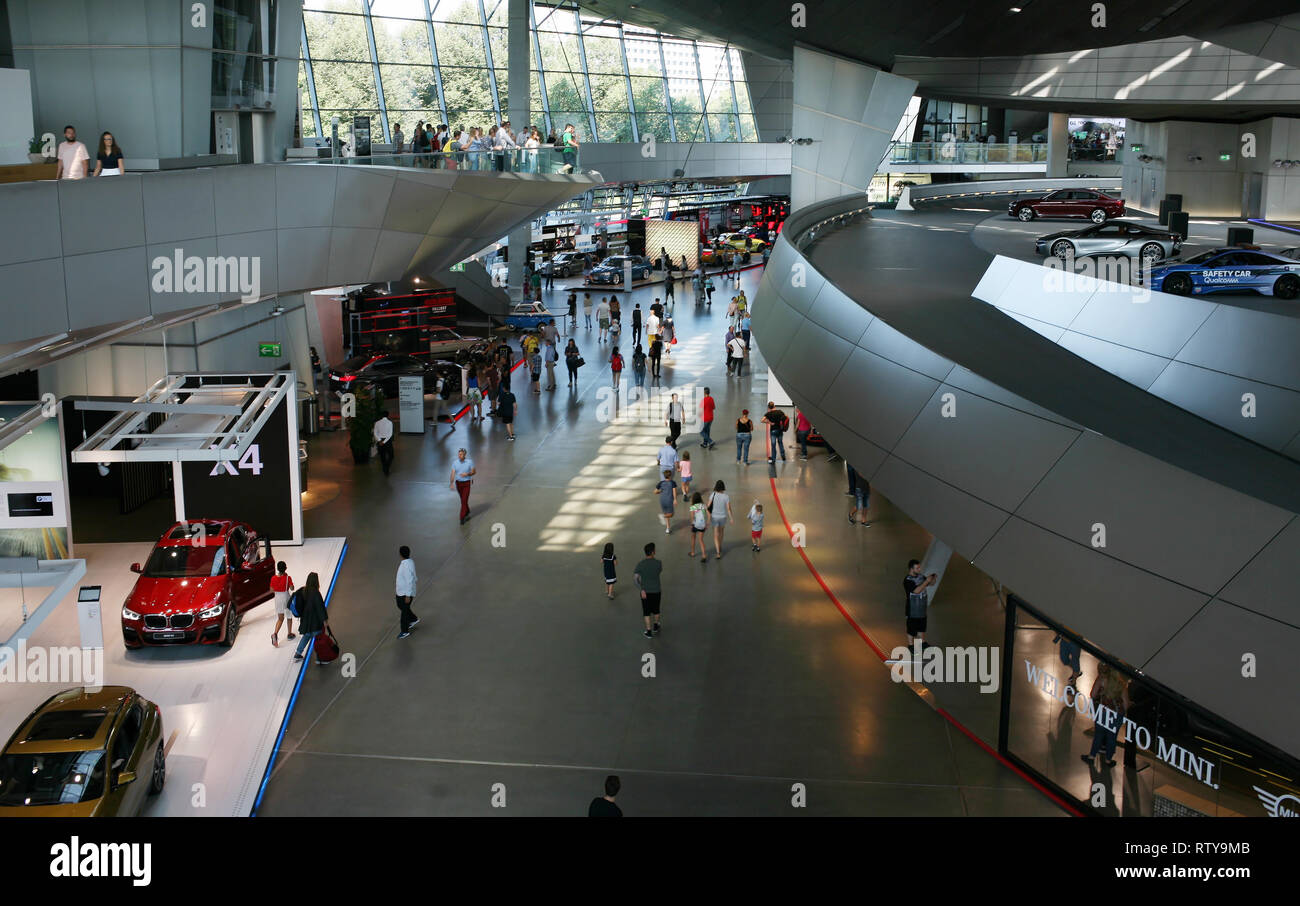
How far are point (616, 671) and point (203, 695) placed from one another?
498cm

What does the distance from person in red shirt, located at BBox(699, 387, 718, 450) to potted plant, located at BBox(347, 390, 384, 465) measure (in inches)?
286

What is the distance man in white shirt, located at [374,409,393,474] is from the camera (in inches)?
907

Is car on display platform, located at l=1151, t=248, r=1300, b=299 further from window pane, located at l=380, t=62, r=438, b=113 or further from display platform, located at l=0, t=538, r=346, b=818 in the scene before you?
window pane, located at l=380, t=62, r=438, b=113

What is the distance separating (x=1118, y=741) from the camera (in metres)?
9.83

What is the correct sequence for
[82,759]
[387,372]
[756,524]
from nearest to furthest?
1. [82,759]
2. [756,524]
3. [387,372]

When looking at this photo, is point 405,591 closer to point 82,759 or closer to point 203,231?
point 82,759

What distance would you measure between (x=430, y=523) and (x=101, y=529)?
5.71 m

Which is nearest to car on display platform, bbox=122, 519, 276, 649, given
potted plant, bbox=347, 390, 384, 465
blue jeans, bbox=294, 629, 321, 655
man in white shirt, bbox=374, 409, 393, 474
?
blue jeans, bbox=294, 629, 321, 655

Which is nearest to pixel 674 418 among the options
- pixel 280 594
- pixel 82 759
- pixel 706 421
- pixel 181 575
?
pixel 706 421

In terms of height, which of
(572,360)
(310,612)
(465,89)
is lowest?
(310,612)

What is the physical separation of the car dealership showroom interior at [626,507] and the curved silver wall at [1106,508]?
34 mm

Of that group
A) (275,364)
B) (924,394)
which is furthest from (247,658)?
(275,364)

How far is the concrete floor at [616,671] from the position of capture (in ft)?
36.5

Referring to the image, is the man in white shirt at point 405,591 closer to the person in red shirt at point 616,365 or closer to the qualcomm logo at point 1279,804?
the qualcomm logo at point 1279,804
